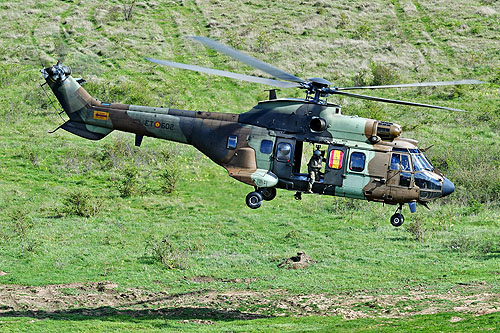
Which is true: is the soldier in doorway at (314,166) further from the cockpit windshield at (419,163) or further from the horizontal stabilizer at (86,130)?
the horizontal stabilizer at (86,130)

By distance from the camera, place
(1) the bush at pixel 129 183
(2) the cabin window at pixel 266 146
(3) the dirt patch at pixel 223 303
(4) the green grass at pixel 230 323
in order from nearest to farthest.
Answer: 1. (2) the cabin window at pixel 266 146
2. (4) the green grass at pixel 230 323
3. (3) the dirt patch at pixel 223 303
4. (1) the bush at pixel 129 183

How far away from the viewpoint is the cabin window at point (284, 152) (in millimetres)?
21047

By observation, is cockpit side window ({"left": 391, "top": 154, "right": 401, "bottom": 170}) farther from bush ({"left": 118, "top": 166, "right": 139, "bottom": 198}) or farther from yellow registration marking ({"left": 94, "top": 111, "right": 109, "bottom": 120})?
bush ({"left": 118, "top": 166, "right": 139, "bottom": 198})

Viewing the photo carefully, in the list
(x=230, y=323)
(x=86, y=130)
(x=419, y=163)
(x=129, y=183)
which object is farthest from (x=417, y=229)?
(x=86, y=130)

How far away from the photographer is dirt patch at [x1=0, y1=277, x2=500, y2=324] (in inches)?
976

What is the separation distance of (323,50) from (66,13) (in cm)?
2681

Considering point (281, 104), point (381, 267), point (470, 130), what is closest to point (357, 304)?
point (381, 267)

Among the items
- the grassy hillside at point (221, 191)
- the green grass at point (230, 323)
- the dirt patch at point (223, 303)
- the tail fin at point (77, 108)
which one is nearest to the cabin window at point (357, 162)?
the green grass at point (230, 323)

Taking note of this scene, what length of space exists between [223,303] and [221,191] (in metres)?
14.1

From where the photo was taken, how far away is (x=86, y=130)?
78.3ft

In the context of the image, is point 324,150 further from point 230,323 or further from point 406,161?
point 230,323

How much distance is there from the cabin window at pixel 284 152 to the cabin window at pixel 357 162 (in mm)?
1961

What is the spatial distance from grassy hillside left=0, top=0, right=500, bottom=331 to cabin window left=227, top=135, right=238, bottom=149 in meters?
6.40

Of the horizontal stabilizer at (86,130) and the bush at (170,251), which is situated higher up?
the horizontal stabilizer at (86,130)
